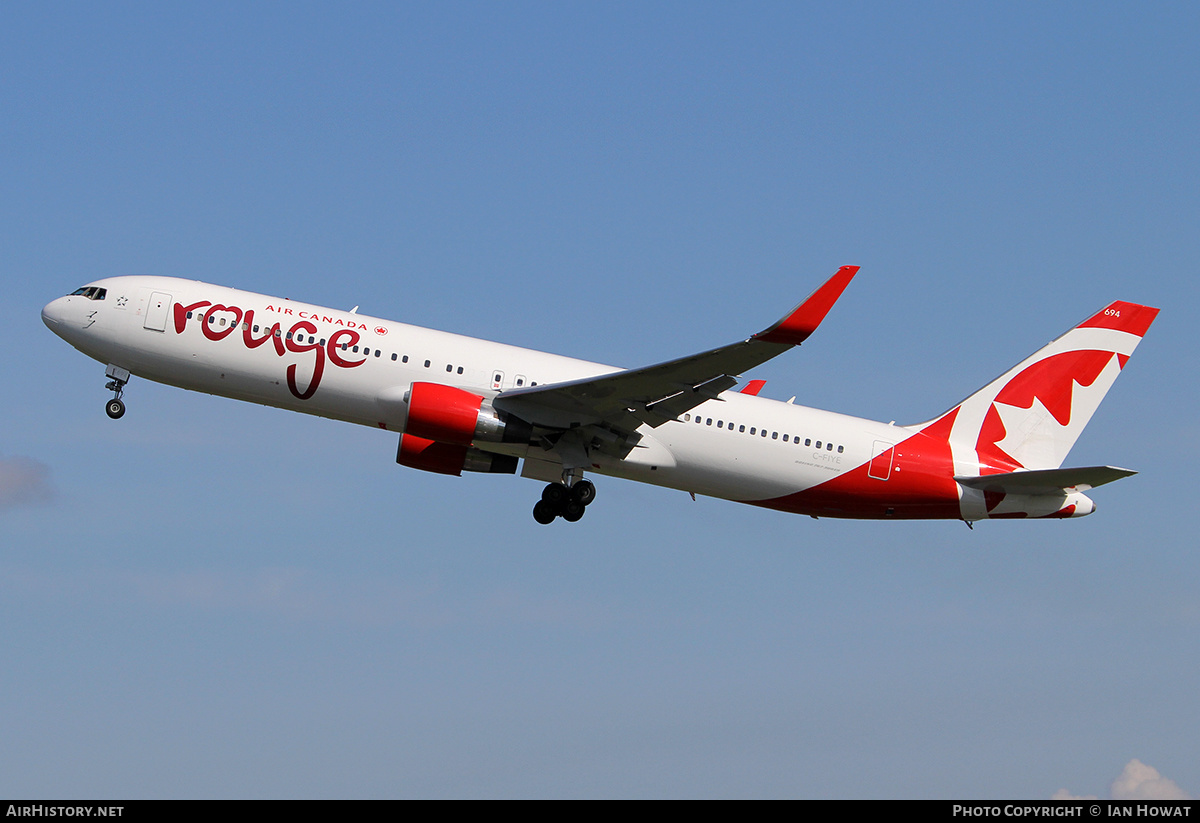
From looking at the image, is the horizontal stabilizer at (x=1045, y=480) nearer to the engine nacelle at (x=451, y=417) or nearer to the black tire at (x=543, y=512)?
the black tire at (x=543, y=512)

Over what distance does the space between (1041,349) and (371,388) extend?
19493 mm

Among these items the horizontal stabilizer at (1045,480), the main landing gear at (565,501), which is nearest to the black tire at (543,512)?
the main landing gear at (565,501)

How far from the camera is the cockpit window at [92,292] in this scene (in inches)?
1259

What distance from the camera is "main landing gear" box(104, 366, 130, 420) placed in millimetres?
31953

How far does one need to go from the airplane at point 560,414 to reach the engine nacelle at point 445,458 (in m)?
0.04

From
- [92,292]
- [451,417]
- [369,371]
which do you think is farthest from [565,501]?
[92,292]

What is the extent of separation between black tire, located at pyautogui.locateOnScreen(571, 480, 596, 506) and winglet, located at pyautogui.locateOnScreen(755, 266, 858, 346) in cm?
784

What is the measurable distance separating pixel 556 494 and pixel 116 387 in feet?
39.2

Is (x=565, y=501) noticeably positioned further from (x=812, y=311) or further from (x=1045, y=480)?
(x=1045, y=480)

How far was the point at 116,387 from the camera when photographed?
32.1 metres

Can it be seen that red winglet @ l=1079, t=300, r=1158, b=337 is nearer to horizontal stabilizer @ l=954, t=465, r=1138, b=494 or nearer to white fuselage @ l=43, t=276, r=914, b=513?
horizontal stabilizer @ l=954, t=465, r=1138, b=494
